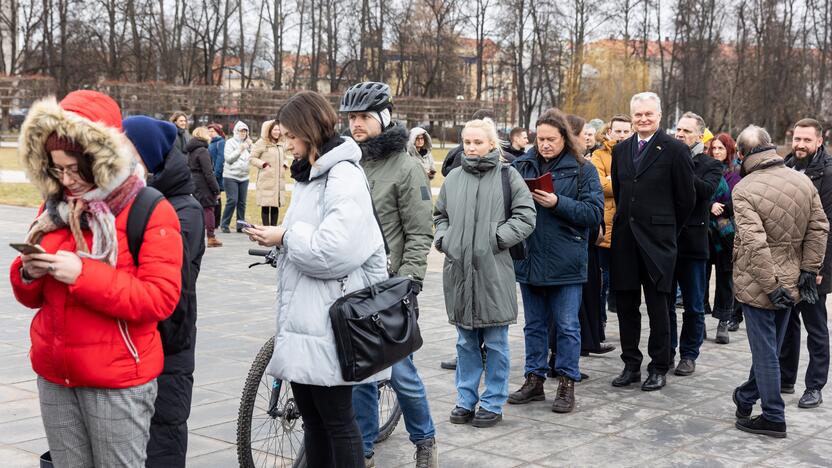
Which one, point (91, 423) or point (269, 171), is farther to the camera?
point (269, 171)

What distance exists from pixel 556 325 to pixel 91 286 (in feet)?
13.0

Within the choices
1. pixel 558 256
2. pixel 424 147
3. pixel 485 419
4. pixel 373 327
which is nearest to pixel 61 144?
pixel 373 327

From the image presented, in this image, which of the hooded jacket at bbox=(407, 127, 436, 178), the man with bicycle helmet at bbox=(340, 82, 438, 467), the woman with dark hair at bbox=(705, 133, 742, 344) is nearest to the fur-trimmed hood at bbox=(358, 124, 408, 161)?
the man with bicycle helmet at bbox=(340, 82, 438, 467)

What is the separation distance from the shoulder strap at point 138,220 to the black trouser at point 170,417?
684 millimetres

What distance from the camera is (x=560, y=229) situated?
636 cm

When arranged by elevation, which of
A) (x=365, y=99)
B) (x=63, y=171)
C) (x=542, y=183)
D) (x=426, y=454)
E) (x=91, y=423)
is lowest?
(x=426, y=454)

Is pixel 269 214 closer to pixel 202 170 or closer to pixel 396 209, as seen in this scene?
pixel 202 170

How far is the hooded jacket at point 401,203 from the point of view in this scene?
509cm

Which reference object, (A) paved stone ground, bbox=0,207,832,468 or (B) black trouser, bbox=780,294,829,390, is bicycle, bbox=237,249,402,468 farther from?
(B) black trouser, bbox=780,294,829,390

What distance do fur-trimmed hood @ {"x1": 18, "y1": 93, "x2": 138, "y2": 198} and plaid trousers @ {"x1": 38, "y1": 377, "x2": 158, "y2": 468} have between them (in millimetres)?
615

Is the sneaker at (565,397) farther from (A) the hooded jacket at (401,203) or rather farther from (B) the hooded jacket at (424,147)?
(B) the hooded jacket at (424,147)

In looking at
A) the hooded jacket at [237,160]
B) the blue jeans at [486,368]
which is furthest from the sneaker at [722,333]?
the hooded jacket at [237,160]

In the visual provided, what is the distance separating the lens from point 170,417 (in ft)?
12.1

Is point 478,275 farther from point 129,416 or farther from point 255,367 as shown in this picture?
point 129,416
